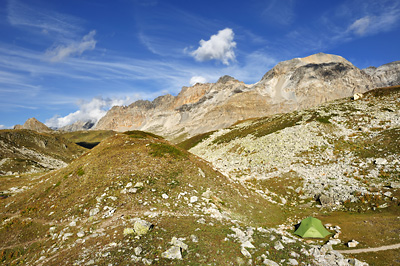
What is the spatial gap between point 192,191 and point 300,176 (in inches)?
805

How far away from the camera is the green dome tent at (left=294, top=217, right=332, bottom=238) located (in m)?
17.0

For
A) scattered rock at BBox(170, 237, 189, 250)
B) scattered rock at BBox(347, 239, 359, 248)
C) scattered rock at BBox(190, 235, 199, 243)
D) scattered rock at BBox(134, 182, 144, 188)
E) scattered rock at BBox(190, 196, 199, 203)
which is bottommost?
scattered rock at BBox(347, 239, 359, 248)

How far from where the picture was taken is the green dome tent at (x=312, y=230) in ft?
55.9

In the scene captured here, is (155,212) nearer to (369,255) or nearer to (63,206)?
(63,206)

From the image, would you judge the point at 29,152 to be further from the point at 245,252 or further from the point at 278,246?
the point at 278,246

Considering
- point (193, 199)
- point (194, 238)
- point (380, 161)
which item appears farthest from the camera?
point (380, 161)

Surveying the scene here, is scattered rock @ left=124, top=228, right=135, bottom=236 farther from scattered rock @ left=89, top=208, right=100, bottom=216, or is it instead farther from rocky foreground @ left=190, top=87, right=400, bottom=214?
rocky foreground @ left=190, top=87, right=400, bottom=214

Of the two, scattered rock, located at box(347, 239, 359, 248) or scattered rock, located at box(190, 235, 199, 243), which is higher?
scattered rock, located at box(190, 235, 199, 243)

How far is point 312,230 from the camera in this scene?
1722cm

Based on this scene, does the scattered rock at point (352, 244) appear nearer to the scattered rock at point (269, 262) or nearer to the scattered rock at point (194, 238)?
the scattered rock at point (269, 262)

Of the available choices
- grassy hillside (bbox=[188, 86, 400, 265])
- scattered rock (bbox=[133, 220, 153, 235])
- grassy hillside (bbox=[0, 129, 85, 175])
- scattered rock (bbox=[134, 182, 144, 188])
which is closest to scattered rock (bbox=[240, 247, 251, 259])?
scattered rock (bbox=[133, 220, 153, 235])

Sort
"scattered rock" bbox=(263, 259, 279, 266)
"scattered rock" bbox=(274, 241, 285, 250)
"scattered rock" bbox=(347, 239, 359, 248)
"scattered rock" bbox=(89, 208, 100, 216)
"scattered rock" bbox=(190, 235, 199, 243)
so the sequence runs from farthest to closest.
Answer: "scattered rock" bbox=(89, 208, 100, 216)
"scattered rock" bbox=(347, 239, 359, 248)
"scattered rock" bbox=(274, 241, 285, 250)
"scattered rock" bbox=(190, 235, 199, 243)
"scattered rock" bbox=(263, 259, 279, 266)

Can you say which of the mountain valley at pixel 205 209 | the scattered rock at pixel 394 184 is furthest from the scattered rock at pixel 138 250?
the scattered rock at pixel 394 184

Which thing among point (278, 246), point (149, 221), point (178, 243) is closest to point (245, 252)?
point (278, 246)
